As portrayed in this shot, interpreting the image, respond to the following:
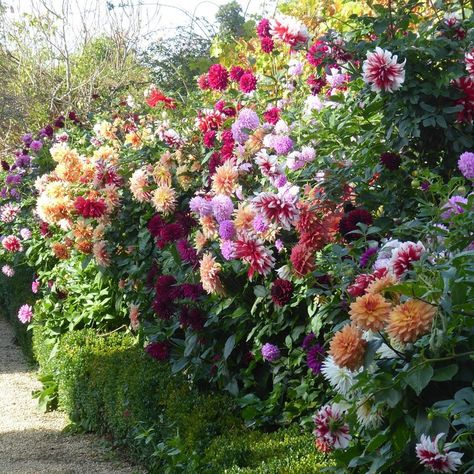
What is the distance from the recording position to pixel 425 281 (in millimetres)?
1766

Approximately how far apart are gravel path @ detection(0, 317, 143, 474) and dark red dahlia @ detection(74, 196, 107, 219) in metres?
1.28

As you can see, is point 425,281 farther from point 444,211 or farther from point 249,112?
point 249,112

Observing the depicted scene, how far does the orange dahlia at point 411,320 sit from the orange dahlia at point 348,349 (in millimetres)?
89

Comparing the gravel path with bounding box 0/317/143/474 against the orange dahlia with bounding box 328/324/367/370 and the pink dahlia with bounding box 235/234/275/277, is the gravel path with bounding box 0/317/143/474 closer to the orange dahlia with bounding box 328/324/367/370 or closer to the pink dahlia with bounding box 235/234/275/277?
the pink dahlia with bounding box 235/234/275/277

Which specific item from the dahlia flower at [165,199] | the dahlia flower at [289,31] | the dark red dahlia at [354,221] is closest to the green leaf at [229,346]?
the dahlia flower at [165,199]

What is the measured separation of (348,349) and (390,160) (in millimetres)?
1279

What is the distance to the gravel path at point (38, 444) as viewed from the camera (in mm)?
4293

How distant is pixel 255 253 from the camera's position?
9.96 feet

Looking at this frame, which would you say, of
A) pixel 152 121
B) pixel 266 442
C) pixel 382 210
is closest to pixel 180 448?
pixel 266 442

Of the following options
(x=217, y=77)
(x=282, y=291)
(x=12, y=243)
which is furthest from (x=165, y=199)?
(x=12, y=243)

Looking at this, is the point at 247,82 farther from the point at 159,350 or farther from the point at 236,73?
the point at 159,350

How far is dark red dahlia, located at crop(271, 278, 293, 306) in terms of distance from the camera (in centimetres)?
306

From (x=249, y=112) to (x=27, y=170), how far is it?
194 inches

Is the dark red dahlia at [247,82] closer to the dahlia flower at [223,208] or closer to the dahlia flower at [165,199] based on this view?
the dahlia flower at [165,199]
